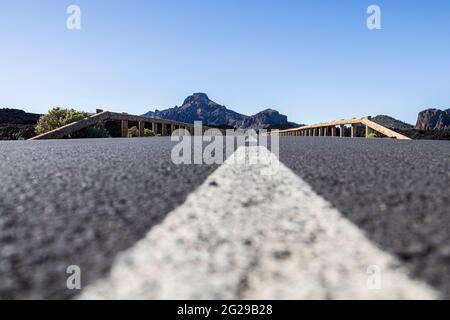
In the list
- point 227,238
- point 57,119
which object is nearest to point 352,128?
point 57,119

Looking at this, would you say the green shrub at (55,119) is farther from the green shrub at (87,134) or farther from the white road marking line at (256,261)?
the white road marking line at (256,261)

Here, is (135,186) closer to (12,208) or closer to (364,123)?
(12,208)

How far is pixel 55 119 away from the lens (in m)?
12.6

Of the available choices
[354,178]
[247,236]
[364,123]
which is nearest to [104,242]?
[247,236]

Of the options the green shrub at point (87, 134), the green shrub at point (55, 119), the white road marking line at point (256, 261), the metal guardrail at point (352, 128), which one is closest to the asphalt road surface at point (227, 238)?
the white road marking line at point (256, 261)

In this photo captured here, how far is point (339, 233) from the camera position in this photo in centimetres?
99

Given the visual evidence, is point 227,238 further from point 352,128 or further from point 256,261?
point 352,128

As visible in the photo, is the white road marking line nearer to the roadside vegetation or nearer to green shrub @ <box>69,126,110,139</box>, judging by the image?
green shrub @ <box>69,126,110,139</box>

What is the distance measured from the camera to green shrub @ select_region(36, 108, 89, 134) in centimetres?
1240

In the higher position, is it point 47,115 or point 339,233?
point 47,115

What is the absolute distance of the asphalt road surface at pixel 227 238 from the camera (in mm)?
723

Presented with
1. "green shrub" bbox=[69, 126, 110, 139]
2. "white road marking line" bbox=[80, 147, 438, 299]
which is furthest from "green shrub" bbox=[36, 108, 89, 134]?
"white road marking line" bbox=[80, 147, 438, 299]
